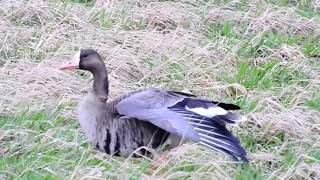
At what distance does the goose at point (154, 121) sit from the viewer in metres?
5.22

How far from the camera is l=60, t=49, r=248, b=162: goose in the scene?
5.22m

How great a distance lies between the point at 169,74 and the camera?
7070 millimetres

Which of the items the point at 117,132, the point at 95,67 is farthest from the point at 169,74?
the point at 117,132

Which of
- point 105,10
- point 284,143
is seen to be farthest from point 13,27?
point 284,143

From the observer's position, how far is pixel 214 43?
25.6 feet

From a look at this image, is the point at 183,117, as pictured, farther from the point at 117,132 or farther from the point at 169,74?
the point at 169,74

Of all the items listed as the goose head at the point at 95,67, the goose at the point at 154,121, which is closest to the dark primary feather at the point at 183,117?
the goose at the point at 154,121

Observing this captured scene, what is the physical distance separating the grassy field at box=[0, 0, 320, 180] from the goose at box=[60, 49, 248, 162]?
111 mm

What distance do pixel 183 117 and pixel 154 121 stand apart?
162 mm

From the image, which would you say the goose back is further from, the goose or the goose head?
the goose head

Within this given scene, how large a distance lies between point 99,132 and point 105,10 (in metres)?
2.94

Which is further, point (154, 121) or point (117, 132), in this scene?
point (117, 132)

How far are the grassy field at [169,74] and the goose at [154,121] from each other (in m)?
0.11

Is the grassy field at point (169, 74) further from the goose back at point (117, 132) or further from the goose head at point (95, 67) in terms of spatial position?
the goose head at point (95, 67)
